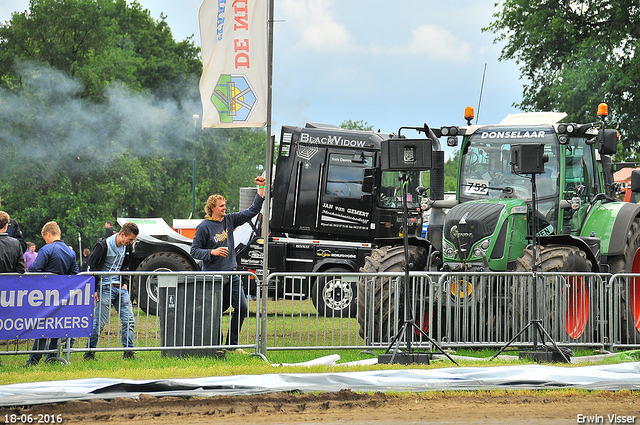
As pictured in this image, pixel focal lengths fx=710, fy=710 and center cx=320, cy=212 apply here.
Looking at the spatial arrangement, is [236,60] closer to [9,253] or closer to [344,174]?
[9,253]

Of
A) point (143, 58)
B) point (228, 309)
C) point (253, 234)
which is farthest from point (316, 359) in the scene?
point (143, 58)

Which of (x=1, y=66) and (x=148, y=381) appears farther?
(x=1, y=66)

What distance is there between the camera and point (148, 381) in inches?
243

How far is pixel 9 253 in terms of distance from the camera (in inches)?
342

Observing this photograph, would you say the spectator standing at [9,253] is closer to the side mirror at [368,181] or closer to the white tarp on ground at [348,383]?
the white tarp on ground at [348,383]

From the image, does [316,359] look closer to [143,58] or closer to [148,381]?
[148,381]

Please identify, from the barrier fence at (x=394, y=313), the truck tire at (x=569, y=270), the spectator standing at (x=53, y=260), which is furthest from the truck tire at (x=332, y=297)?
the spectator standing at (x=53, y=260)

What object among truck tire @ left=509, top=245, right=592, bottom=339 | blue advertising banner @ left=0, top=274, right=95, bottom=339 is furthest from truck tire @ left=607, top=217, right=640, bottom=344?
blue advertising banner @ left=0, top=274, right=95, bottom=339

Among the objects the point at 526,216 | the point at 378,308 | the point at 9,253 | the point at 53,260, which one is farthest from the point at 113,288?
the point at 526,216

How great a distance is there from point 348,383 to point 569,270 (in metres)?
4.36

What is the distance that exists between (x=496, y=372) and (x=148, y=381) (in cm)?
330

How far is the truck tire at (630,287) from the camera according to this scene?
9.84 meters

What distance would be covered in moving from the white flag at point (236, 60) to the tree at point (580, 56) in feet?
66.7

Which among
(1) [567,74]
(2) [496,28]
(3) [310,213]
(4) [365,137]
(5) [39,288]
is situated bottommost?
(5) [39,288]
